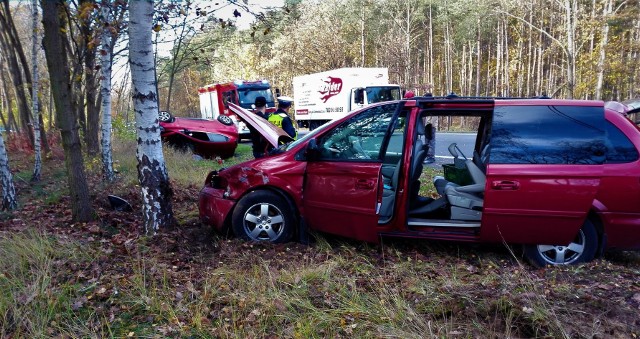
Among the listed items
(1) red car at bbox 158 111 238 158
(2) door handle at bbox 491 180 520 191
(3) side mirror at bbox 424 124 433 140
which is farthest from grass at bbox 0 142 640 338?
(1) red car at bbox 158 111 238 158

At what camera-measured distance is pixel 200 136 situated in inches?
519

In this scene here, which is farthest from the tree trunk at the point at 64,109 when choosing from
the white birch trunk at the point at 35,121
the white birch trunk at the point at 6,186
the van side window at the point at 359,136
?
the white birch trunk at the point at 35,121

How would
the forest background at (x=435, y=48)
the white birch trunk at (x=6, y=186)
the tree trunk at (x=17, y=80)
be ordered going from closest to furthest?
1. the white birch trunk at (x=6, y=186)
2. the tree trunk at (x=17, y=80)
3. the forest background at (x=435, y=48)

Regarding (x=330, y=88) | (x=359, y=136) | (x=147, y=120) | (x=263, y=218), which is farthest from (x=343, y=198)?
(x=330, y=88)

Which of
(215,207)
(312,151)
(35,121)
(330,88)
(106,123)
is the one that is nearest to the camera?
(312,151)

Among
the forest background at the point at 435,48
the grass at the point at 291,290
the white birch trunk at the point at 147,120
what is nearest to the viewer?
the grass at the point at 291,290

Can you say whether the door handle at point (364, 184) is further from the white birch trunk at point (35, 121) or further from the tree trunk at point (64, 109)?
the white birch trunk at point (35, 121)

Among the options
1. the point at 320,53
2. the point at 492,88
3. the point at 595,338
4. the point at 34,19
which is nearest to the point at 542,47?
the point at 492,88

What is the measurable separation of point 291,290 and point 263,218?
1.46m

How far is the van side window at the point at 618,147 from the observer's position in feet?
13.5

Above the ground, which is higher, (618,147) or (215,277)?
(618,147)

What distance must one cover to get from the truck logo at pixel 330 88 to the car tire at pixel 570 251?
68.4 feet

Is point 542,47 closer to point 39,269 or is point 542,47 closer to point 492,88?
point 492,88

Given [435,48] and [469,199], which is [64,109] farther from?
[435,48]
